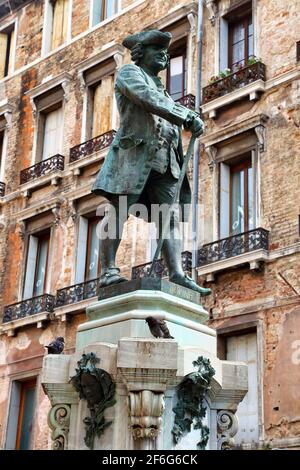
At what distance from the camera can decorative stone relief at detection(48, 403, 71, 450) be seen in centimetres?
532

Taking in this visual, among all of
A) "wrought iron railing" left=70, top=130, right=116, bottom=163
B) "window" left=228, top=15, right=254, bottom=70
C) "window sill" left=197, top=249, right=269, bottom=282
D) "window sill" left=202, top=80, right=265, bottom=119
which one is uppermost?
"window" left=228, top=15, right=254, bottom=70

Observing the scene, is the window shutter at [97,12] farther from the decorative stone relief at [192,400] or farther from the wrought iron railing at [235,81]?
the decorative stone relief at [192,400]

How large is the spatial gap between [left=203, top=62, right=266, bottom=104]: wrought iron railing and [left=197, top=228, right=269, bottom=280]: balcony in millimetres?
3035

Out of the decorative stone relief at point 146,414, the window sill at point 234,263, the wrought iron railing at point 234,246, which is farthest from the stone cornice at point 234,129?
the decorative stone relief at point 146,414

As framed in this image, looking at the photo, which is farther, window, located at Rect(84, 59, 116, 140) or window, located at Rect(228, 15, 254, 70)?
window, located at Rect(84, 59, 116, 140)

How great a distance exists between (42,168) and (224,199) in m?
5.97

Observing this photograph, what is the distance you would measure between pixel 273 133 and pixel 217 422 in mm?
9919

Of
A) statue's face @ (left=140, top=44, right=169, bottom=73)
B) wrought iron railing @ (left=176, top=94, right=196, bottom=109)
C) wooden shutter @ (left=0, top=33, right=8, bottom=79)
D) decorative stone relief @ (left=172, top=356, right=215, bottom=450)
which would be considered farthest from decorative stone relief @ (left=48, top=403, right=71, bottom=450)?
wooden shutter @ (left=0, top=33, right=8, bottom=79)

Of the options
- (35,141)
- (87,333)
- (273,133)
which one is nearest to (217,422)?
(87,333)

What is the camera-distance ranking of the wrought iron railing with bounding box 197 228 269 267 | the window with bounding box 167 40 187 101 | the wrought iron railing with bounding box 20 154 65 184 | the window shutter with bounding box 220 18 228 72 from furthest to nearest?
the wrought iron railing with bounding box 20 154 65 184 < the window with bounding box 167 40 187 101 < the window shutter with bounding box 220 18 228 72 < the wrought iron railing with bounding box 197 228 269 267

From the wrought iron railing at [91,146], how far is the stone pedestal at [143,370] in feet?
41.1

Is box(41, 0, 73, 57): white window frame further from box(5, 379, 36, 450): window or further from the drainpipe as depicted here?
box(5, 379, 36, 450): window

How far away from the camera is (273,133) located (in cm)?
1466

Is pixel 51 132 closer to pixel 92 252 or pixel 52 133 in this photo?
pixel 52 133
